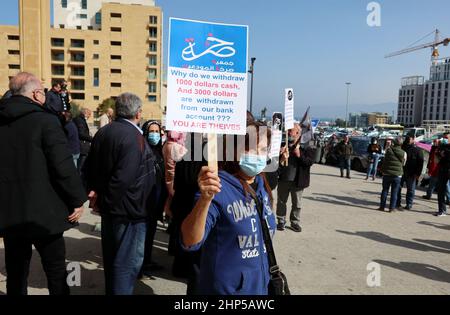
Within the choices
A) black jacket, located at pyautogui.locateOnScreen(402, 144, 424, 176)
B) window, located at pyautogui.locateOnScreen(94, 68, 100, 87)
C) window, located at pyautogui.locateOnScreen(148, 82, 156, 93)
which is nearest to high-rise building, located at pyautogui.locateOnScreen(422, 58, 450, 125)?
window, located at pyautogui.locateOnScreen(148, 82, 156, 93)

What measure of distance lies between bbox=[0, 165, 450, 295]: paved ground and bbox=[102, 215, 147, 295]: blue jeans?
96 cm

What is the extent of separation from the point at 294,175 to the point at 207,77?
208 inches

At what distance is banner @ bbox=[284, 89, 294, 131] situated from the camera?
20.6 feet

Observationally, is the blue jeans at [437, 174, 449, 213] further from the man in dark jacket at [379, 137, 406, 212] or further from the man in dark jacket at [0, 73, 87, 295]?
the man in dark jacket at [0, 73, 87, 295]

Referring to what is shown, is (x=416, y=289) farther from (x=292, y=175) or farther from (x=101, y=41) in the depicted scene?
(x=101, y=41)

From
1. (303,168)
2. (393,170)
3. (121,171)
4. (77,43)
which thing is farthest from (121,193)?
(77,43)

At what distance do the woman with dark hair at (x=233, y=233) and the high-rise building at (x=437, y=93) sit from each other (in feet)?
623

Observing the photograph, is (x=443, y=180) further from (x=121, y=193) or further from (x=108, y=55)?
(x=108, y=55)

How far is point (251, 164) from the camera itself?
239 centimetres

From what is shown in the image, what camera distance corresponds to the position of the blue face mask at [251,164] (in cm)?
239

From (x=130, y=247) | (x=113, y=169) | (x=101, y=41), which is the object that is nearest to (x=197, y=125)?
(x=113, y=169)

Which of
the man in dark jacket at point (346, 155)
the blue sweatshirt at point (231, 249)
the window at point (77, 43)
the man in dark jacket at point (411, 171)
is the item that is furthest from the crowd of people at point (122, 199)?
the window at point (77, 43)

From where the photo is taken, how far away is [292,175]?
7195 mm

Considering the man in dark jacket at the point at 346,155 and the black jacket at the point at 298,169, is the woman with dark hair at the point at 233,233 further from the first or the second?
the man in dark jacket at the point at 346,155
